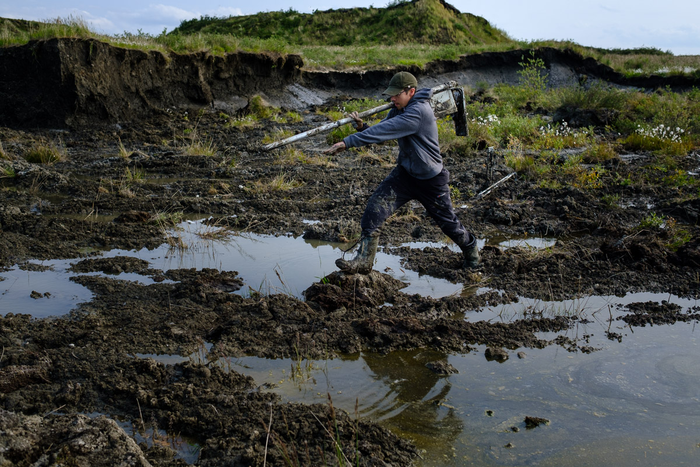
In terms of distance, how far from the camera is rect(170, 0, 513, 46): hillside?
42125 millimetres

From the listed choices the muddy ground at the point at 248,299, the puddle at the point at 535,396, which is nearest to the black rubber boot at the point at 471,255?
the muddy ground at the point at 248,299

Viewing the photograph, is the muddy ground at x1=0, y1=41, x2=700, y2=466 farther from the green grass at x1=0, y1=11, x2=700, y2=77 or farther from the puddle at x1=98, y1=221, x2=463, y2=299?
the green grass at x1=0, y1=11, x2=700, y2=77

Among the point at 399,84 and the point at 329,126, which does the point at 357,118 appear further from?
the point at 399,84

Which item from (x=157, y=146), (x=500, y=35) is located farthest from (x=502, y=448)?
(x=500, y=35)

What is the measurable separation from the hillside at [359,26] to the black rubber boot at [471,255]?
37.3m

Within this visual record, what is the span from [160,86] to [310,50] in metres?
13.9

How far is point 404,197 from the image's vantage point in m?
5.78

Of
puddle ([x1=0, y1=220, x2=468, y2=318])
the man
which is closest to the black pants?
the man

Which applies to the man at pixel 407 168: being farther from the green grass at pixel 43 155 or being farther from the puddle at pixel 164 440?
the green grass at pixel 43 155

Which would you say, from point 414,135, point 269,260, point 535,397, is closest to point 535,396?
point 535,397

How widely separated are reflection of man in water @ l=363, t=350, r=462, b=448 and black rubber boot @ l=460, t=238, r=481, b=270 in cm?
192

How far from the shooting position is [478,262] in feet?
20.5

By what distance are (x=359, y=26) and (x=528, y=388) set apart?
44782 millimetres

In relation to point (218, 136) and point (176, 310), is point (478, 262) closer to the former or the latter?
point (176, 310)
